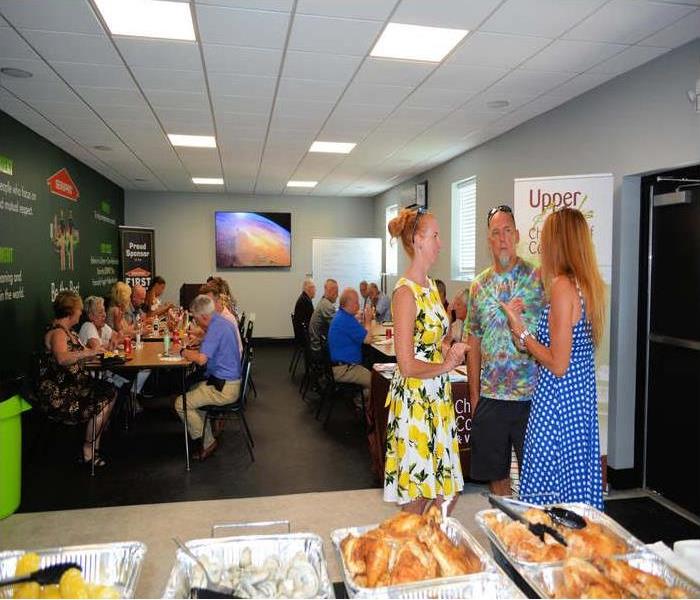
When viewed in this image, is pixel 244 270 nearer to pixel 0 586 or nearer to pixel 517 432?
pixel 517 432

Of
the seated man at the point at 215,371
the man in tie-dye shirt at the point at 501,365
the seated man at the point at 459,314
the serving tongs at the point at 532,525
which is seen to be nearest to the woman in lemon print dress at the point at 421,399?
the man in tie-dye shirt at the point at 501,365

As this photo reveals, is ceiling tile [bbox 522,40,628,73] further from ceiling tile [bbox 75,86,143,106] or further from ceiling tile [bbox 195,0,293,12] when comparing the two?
ceiling tile [bbox 75,86,143,106]

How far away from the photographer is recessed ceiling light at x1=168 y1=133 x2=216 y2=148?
19.7 feet

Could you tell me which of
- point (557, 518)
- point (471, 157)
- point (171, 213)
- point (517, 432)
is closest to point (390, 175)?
point (471, 157)

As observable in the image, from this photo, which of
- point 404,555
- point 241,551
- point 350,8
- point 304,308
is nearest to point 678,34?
point 350,8

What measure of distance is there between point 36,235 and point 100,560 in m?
5.52

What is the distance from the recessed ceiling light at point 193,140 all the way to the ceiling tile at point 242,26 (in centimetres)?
280

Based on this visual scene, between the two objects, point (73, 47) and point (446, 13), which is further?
point (73, 47)

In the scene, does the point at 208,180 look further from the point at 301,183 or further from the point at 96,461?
the point at 96,461

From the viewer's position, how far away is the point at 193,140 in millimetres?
6227

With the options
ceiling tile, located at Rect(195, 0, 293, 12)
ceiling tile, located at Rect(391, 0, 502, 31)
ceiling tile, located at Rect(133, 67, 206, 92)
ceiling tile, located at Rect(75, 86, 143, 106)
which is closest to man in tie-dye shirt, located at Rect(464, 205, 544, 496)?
ceiling tile, located at Rect(391, 0, 502, 31)

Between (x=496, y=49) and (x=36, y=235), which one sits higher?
(x=496, y=49)

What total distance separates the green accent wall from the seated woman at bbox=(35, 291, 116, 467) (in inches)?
14.4

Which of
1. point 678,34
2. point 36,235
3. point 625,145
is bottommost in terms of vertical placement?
point 36,235
